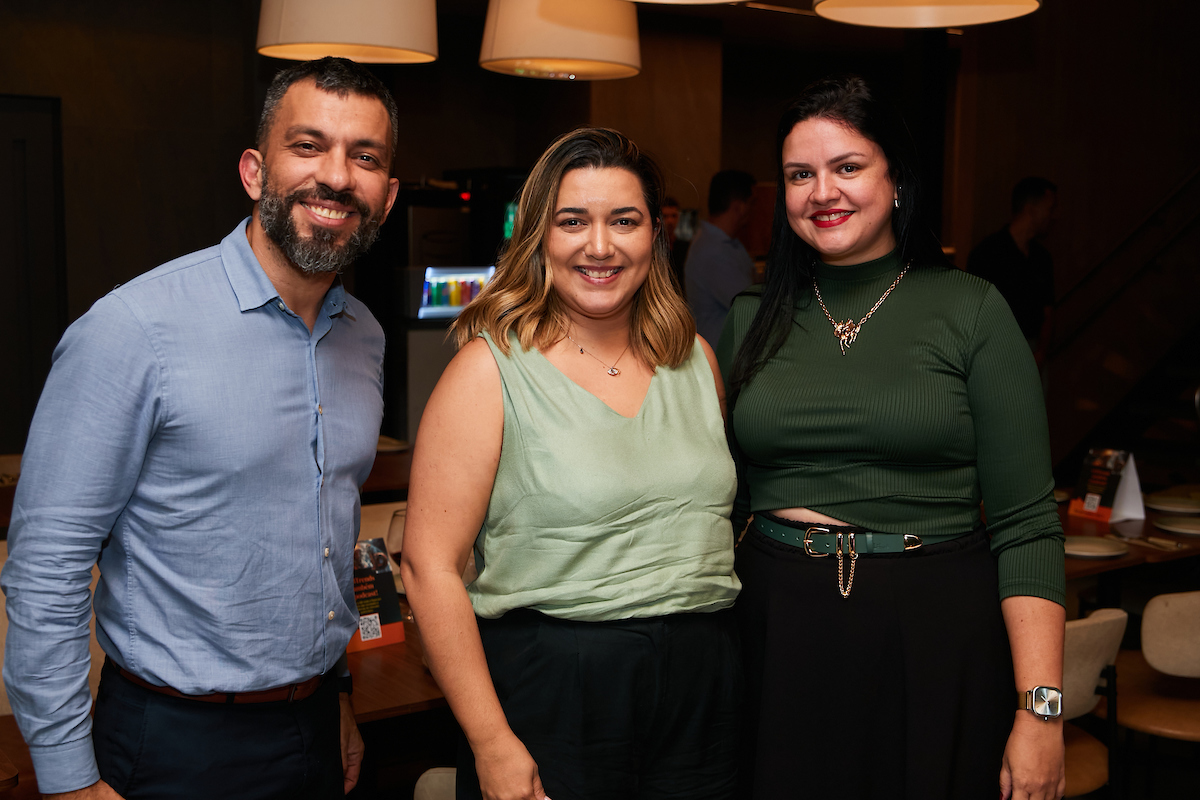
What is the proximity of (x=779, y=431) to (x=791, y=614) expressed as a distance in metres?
0.32

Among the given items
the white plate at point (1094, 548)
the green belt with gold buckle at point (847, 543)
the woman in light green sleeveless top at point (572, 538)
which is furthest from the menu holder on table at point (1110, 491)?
the woman in light green sleeveless top at point (572, 538)

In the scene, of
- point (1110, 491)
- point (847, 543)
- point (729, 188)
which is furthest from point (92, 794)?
point (729, 188)

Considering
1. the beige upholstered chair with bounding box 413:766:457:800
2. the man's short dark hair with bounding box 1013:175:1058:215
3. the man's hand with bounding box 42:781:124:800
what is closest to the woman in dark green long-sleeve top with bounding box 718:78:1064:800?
the beige upholstered chair with bounding box 413:766:457:800

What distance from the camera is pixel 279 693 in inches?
64.9

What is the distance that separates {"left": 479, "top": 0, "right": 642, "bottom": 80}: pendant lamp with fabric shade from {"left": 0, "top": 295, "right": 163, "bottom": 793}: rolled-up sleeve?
1904mm

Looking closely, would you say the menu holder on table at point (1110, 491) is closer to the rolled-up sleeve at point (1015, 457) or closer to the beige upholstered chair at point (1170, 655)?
the beige upholstered chair at point (1170, 655)

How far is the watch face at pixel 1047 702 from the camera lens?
173 cm

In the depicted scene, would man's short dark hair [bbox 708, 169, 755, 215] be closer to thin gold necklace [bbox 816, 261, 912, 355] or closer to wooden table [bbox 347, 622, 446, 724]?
wooden table [bbox 347, 622, 446, 724]

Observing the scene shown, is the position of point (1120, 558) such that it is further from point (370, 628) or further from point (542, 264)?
point (542, 264)

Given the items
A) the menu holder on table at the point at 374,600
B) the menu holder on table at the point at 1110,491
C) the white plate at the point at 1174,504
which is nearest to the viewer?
the menu holder on table at the point at 374,600

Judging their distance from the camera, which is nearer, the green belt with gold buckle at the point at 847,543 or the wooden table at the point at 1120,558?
the green belt with gold buckle at the point at 847,543

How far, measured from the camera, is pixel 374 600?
2664mm

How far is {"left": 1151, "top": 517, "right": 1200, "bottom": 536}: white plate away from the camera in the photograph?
3989mm

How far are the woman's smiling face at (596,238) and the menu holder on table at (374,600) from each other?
115 centimetres
